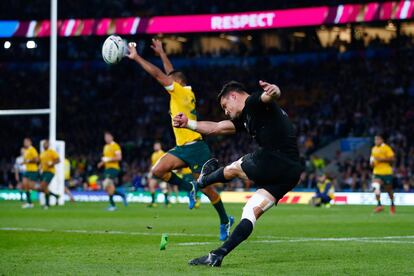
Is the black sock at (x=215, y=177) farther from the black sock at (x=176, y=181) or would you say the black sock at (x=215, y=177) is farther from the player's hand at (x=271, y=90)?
the black sock at (x=176, y=181)

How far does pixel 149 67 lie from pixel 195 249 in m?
2.56

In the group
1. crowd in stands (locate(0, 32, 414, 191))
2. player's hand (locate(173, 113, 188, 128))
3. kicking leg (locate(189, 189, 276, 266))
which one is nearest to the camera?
kicking leg (locate(189, 189, 276, 266))

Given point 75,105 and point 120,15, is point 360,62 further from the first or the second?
point 75,105

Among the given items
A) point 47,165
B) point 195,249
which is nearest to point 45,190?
point 47,165

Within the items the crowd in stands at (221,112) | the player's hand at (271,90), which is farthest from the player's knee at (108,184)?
the player's hand at (271,90)

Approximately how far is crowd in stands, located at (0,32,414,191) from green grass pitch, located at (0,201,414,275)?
19.1 meters

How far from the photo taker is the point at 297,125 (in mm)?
44156

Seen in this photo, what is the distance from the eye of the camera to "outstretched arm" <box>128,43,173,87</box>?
1155cm

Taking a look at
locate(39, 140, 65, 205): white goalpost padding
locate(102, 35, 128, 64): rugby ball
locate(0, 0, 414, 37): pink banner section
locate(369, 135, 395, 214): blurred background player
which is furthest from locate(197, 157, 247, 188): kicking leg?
locate(0, 0, 414, 37): pink banner section

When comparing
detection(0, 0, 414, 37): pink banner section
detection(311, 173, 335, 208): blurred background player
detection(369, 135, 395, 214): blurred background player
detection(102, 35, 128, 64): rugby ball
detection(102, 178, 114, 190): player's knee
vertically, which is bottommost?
detection(311, 173, 335, 208): blurred background player

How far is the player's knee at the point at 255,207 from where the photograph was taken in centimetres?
1018

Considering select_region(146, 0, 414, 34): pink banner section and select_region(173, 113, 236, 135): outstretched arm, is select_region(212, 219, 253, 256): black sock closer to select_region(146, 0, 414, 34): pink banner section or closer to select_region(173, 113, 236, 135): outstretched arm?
select_region(173, 113, 236, 135): outstretched arm

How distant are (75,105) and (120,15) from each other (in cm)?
599

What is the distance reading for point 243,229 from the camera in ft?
32.8
